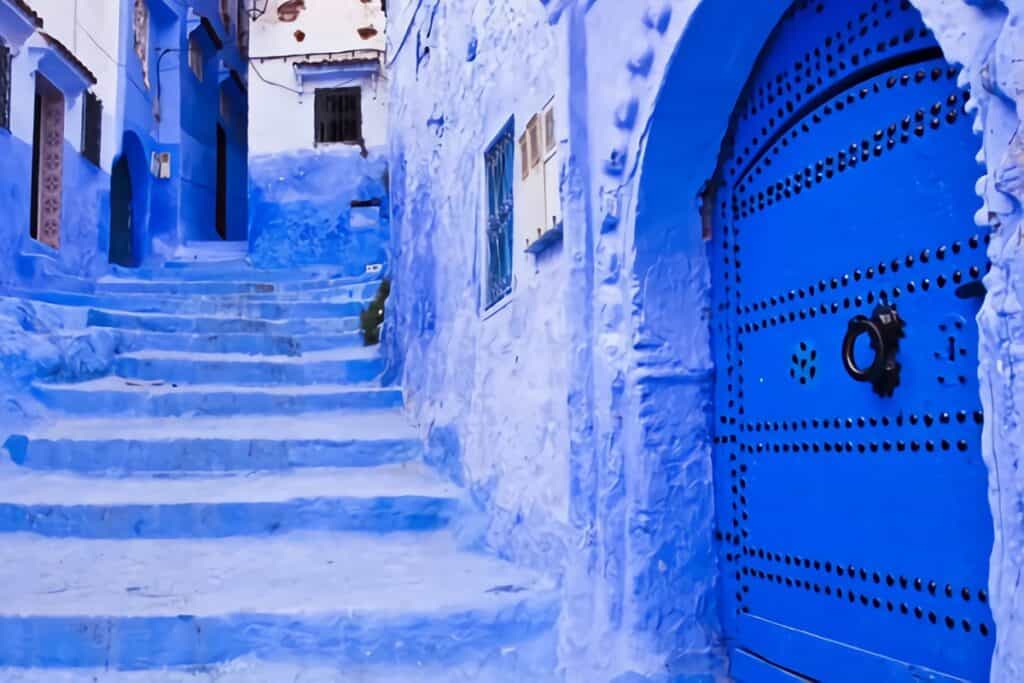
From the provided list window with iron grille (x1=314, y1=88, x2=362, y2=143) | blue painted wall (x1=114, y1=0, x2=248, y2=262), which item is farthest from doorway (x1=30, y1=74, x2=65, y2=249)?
window with iron grille (x1=314, y1=88, x2=362, y2=143)

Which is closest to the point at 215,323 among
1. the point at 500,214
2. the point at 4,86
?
the point at 4,86

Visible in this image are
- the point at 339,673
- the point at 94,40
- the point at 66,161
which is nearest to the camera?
the point at 339,673

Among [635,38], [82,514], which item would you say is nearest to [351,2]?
[82,514]

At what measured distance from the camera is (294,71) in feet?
47.1

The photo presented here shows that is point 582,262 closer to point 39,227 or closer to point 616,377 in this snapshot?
point 616,377

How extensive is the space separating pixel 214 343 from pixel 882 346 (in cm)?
626

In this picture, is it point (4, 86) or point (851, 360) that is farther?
point (4, 86)

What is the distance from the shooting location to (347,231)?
552 inches

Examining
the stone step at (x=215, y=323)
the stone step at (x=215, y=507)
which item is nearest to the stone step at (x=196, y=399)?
the stone step at (x=215, y=323)

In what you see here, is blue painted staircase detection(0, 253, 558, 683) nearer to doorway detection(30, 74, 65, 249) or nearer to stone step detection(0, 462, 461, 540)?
stone step detection(0, 462, 461, 540)

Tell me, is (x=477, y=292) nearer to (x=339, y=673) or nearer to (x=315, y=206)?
(x=339, y=673)

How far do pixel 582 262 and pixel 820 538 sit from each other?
3.84 feet

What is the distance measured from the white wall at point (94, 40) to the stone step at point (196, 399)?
4589 mm

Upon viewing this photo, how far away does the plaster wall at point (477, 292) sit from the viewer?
358 cm
